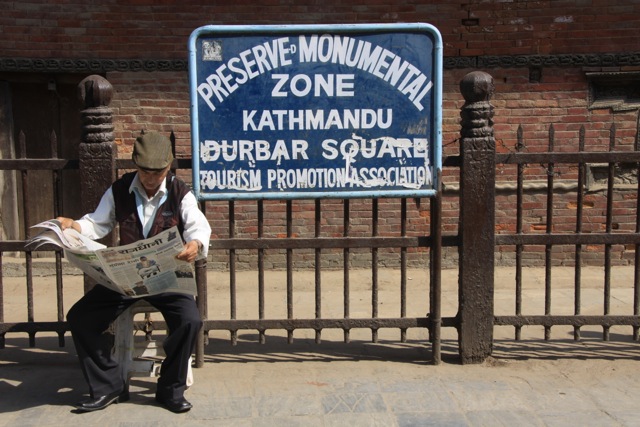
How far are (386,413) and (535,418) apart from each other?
34.5 inches

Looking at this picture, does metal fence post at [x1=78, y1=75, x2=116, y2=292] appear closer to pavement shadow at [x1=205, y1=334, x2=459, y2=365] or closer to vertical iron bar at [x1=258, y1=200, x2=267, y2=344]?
vertical iron bar at [x1=258, y1=200, x2=267, y2=344]

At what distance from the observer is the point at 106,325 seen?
4.43 metres

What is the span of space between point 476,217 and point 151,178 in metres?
2.21

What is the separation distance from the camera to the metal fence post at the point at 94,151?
4859 mm

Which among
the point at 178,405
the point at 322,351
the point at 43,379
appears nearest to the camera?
the point at 178,405

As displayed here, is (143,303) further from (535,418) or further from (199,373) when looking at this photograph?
(535,418)

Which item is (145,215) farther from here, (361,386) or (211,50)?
(361,386)

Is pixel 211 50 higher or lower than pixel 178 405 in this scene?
higher

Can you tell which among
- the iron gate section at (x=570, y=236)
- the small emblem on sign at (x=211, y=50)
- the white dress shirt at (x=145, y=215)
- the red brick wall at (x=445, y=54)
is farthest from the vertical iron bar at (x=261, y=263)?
the red brick wall at (x=445, y=54)

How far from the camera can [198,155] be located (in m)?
4.86

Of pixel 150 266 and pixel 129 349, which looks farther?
pixel 129 349

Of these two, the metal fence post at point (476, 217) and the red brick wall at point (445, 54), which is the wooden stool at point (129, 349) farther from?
the red brick wall at point (445, 54)

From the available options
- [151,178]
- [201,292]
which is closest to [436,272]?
[201,292]

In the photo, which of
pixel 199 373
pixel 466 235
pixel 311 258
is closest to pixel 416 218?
pixel 311 258
